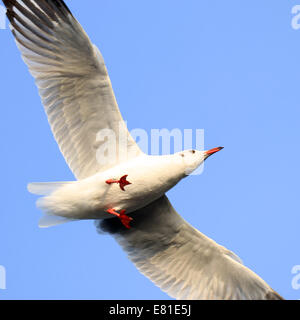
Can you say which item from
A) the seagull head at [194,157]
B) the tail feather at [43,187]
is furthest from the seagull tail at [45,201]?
the seagull head at [194,157]

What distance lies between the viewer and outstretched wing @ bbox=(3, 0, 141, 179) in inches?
367

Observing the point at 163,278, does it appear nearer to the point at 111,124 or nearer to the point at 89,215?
the point at 89,215

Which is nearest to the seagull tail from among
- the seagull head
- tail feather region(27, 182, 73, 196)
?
tail feather region(27, 182, 73, 196)

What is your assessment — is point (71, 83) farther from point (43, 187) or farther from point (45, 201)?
point (45, 201)

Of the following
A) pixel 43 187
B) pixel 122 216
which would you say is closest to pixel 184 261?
pixel 122 216

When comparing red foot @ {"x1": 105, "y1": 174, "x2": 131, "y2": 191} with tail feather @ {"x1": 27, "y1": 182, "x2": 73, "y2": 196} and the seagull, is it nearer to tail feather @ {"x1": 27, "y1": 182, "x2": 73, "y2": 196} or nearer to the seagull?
the seagull

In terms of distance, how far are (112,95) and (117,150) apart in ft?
2.40

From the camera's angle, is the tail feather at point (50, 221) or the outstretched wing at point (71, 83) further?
the outstretched wing at point (71, 83)

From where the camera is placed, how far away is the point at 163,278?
10.3m

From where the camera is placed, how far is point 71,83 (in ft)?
31.0

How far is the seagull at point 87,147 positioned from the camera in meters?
9.16

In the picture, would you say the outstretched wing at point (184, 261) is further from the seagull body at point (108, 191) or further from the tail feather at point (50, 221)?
the tail feather at point (50, 221)

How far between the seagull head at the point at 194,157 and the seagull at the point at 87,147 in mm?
13
